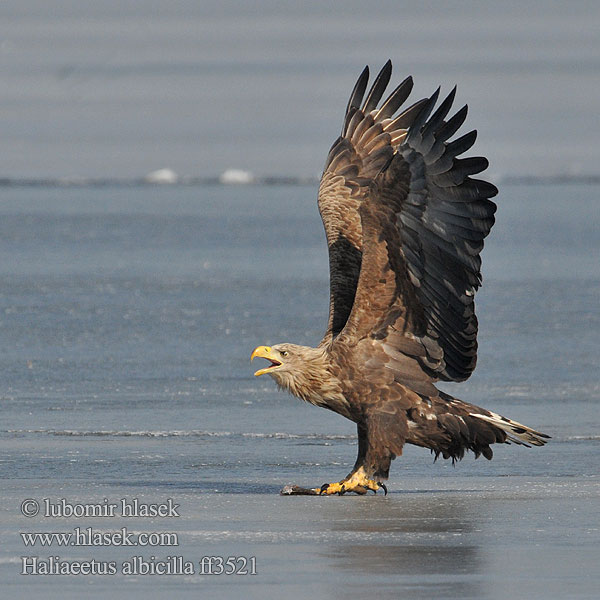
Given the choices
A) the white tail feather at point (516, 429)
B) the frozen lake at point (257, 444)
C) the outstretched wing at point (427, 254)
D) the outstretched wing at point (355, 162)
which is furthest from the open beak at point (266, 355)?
the white tail feather at point (516, 429)

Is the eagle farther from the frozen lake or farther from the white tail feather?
the frozen lake

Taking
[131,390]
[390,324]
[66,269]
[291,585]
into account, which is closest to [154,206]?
[66,269]

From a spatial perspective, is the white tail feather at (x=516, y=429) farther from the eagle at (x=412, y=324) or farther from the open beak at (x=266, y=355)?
the open beak at (x=266, y=355)

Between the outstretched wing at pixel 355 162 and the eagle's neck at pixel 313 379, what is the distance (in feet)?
2.40

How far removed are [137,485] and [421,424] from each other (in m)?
1.28

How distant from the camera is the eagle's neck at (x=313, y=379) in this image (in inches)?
265

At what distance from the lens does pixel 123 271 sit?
16734 millimetres

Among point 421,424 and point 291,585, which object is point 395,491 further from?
point 291,585

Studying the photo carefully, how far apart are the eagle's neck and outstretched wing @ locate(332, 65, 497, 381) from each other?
0.18 metres

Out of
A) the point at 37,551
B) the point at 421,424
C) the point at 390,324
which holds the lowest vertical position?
the point at 37,551

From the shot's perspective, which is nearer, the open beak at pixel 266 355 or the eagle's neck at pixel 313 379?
the open beak at pixel 266 355

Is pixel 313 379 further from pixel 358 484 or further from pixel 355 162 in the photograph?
pixel 355 162

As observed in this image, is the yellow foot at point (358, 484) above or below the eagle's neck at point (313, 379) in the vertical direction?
below

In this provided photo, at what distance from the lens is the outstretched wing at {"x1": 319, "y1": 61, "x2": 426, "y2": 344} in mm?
7578
